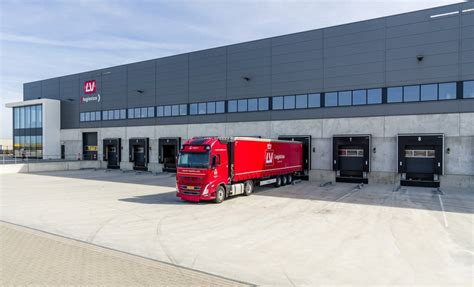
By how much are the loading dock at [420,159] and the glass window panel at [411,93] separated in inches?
112

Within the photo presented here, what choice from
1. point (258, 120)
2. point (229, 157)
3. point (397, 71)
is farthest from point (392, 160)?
point (229, 157)

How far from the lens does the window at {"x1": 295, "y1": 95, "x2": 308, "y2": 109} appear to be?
29.0m

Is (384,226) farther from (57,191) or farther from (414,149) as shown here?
(57,191)

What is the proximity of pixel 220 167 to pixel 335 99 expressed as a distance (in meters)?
15.0

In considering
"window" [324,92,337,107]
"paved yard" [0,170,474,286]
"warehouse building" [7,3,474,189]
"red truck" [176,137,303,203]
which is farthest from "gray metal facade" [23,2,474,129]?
"red truck" [176,137,303,203]

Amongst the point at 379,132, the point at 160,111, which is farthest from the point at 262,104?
the point at 160,111

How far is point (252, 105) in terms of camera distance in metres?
31.7

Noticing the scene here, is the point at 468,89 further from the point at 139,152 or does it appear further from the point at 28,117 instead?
the point at 28,117

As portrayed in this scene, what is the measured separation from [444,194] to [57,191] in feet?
83.2

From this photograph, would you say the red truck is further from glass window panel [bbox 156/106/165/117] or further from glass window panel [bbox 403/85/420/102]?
glass window panel [bbox 156/106/165/117]

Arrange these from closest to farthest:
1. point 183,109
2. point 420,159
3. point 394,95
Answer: point 420,159 → point 394,95 → point 183,109

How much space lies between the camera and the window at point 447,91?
23219mm

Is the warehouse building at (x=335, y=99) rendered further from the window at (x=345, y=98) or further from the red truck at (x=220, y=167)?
the red truck at (x=220, y=167)

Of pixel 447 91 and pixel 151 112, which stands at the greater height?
pixel 447 91
